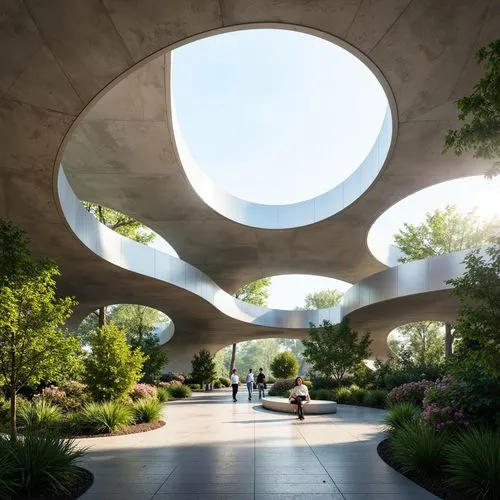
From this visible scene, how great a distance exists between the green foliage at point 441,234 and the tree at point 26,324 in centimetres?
3008

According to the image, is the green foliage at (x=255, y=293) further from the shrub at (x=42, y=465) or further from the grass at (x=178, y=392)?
the shrub at (x=42, y=465)

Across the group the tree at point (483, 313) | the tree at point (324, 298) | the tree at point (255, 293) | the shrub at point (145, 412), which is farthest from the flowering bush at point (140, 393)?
the tree at point (324, 298)

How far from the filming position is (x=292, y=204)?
2772 centimetres

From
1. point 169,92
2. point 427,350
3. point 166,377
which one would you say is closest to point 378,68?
point 169,92

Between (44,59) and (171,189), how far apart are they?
39.4ft

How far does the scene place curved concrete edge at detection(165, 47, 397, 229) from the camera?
19.0 meters

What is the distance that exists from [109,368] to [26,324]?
574 cm

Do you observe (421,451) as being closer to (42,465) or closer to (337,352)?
(42,465)

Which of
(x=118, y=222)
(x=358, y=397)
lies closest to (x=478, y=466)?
(x=358, y=397)

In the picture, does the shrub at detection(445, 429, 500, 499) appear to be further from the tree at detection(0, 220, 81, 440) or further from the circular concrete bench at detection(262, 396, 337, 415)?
the circular concrete bench at detection(262, 396, 337, 415)

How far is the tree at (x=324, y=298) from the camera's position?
77062 millimetres

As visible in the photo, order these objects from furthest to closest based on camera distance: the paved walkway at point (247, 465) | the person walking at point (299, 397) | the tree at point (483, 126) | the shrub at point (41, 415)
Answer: the person walking at point (299, 397) → the shrub at point (41, 415) → the paved walkway at point (247, 465) → the tree at point (483, 126)

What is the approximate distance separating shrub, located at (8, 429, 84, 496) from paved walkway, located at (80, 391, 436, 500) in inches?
15.6

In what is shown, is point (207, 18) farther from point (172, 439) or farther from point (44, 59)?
point (172, 439)
